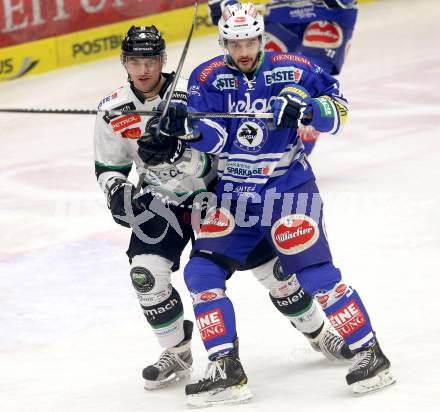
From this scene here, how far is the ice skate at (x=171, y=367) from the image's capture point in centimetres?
571

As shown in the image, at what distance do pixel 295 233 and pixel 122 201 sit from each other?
0.75 metres

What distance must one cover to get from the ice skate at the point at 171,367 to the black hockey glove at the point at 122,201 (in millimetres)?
576

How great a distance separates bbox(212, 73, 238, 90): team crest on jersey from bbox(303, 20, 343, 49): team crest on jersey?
3665mm

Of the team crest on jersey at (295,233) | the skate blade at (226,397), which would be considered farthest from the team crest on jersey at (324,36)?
the skate blade at (226,397)

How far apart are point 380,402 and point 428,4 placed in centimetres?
892

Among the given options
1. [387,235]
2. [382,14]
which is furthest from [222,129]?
[382,14]

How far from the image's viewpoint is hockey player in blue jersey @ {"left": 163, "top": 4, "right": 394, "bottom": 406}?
527cm

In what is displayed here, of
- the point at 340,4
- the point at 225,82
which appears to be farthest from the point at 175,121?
the point at 340,4

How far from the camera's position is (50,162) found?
9.58m

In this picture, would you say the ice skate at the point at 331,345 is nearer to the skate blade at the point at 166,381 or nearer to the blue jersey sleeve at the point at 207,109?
the skate blade at the point at 166,381

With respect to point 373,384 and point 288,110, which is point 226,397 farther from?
point 288,110

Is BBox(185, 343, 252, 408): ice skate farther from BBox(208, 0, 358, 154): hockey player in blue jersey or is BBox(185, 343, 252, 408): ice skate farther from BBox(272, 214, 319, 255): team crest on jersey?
BBox(208, 0, 358, 154): hockey player in blue jersey

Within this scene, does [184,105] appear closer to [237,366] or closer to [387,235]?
[237,366]

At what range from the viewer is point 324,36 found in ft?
29.6
